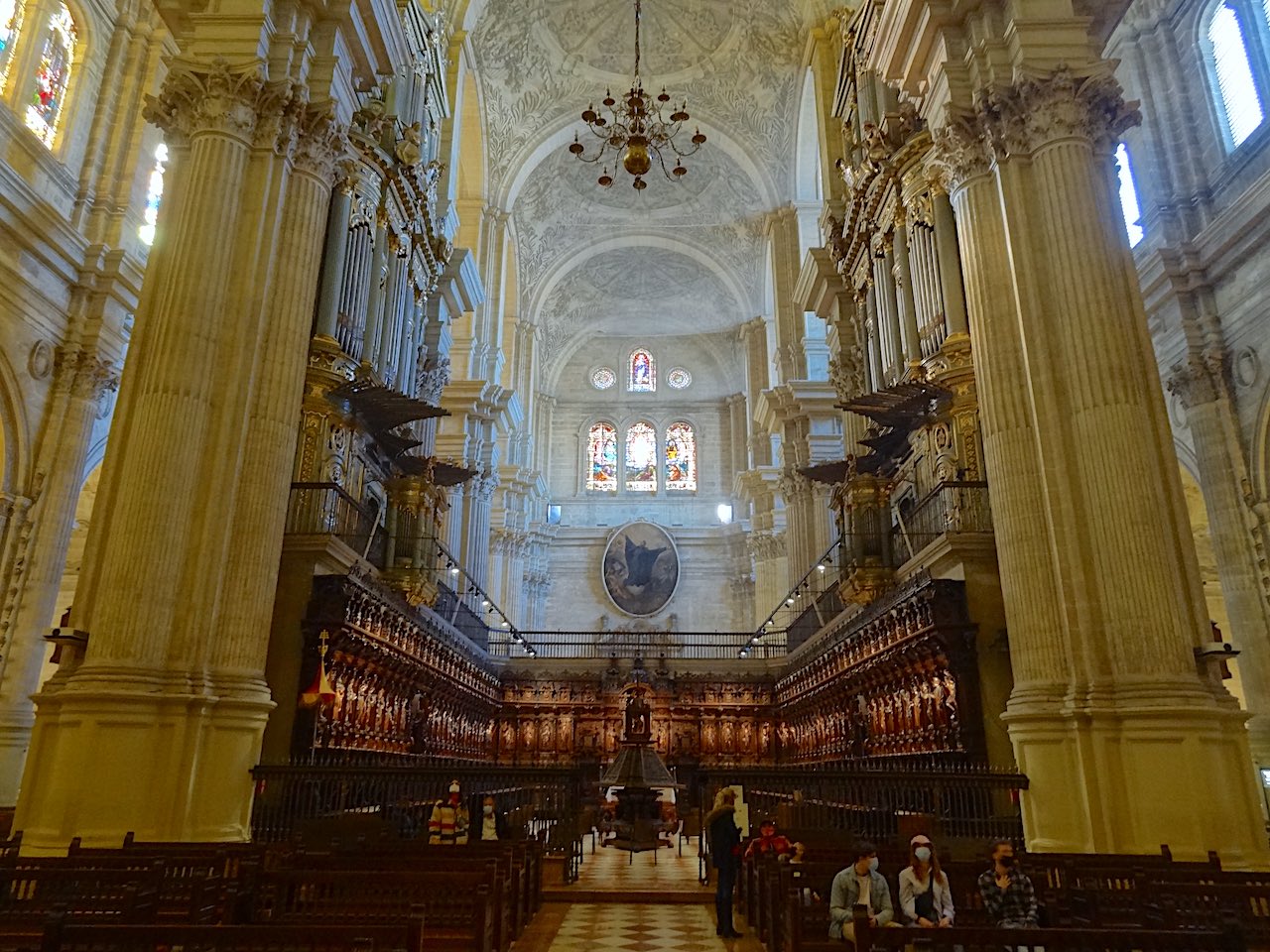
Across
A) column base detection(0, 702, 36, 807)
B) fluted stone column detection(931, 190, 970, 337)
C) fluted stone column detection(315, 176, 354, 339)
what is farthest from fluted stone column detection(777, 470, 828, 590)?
column base detection(0, 702, 36, 807)

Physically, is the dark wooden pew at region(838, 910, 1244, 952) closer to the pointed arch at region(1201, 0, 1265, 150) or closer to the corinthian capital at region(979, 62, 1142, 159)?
the corinthian capital at region(979, 62, 1142, 159)

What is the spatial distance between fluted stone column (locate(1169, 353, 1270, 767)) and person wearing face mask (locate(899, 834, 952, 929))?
11897 millimetres

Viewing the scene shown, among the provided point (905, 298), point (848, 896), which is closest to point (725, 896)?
point (848, 896)

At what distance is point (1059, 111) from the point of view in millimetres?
10500

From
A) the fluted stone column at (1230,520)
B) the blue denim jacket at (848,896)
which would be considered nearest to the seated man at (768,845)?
the blue denim jacket at (848,896)

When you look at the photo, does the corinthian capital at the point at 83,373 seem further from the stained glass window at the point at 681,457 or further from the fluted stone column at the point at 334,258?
the stained glass window at the point at 681,457

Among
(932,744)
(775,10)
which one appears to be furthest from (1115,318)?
(775,10)

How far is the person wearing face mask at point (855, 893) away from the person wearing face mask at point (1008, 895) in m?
0.55

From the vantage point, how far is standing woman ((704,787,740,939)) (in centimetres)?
695

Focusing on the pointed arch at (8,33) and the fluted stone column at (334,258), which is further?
the pointed arch at (8,33)

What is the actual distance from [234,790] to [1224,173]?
18.4 metres

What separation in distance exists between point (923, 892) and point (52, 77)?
18.6 meters

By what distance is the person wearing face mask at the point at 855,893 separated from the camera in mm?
5160

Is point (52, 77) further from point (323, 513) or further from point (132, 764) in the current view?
point (132, 764)
